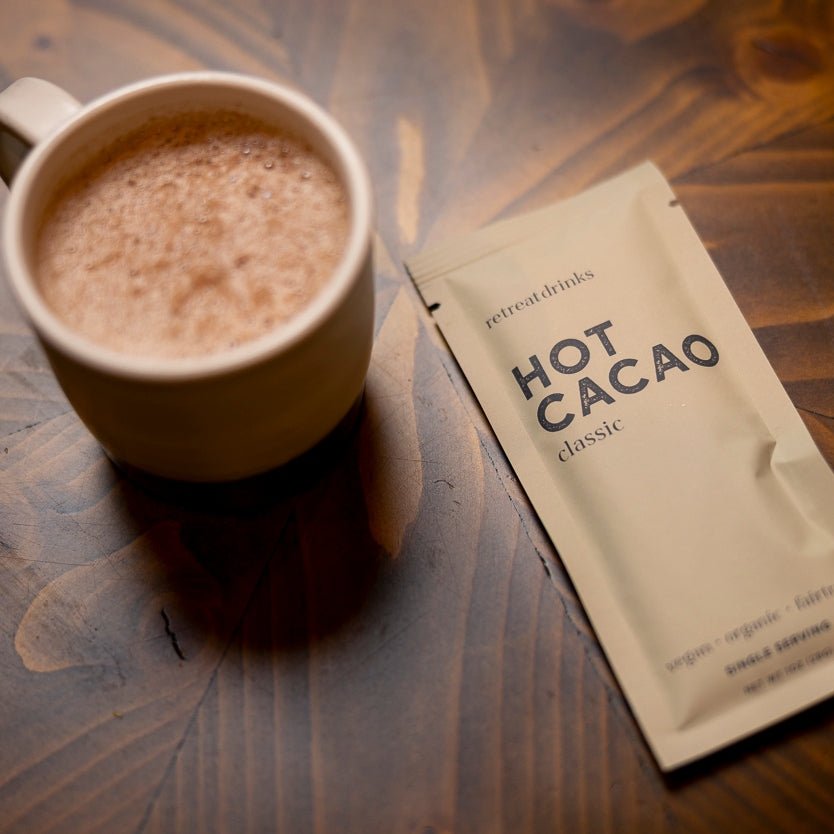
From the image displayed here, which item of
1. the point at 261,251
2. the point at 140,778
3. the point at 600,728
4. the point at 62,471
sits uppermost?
the point at 261,251

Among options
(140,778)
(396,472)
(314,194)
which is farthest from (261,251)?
(140,778)

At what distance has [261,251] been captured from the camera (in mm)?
542

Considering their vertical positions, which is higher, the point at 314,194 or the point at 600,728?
the point at 314,194

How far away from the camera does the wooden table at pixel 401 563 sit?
22.9 inches

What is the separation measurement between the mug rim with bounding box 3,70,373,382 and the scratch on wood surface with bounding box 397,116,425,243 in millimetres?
209

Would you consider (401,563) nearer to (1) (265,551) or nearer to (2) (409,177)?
(1) (265,551)

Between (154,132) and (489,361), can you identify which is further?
(489,361)

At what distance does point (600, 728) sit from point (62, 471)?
0.44m

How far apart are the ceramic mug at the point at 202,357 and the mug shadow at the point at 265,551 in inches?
2.4

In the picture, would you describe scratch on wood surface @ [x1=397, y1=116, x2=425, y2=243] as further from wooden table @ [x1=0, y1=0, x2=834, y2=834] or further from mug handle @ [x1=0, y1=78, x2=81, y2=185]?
mug handle @ [x1=0, y1=78, x2=81, y2=185]

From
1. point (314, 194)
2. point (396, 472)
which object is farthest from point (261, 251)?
point (396, 472)

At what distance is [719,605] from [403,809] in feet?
0.85

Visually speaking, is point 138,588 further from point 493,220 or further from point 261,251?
point 493,220

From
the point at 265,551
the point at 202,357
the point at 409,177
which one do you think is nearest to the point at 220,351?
the point at 202,357
